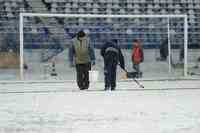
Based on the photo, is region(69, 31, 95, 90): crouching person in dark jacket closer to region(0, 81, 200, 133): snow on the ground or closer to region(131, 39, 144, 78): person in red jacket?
region(0, 81, 200, 133): snow on the ground

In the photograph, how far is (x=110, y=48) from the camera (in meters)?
13.9

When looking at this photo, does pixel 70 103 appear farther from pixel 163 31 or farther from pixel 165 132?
pixel 163 31

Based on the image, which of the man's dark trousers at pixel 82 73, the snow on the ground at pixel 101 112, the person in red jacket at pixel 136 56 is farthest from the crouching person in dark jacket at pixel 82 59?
the person in red jacket at pixel 136 56

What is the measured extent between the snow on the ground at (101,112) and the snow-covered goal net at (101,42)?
6019 mm

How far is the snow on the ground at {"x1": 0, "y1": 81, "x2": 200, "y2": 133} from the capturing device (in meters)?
8.07

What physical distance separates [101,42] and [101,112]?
11257 mm

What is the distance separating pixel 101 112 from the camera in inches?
382

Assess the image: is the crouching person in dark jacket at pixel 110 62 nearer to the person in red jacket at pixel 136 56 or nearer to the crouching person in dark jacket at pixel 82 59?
the crouching person in dark jacket at pixel 82 59

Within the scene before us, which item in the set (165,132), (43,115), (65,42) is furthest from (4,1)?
(165,132)

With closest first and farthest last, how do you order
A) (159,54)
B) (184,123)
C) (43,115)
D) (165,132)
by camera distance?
(165,132), (184,123), (43,115), (159,54)

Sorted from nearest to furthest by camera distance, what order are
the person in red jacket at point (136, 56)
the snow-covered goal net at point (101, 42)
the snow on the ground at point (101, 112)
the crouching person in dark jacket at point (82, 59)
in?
1. the snow on the ground at point (101, 112)
2. the crouching person in dark jacket at point (82, 59)
3. the snow-covered goal net at point (101, 42)
4. the person in red jacket at point (136, 56)

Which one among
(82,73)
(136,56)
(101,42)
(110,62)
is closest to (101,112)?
(82,73)

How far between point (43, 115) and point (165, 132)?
241 cm

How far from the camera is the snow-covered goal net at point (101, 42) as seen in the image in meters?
19.8
